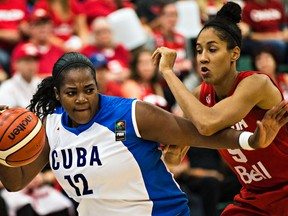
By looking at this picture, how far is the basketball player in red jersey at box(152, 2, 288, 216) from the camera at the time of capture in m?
4.03

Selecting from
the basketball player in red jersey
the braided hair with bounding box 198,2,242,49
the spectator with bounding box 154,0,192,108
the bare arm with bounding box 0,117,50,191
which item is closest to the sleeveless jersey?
the basketball player in red jersey

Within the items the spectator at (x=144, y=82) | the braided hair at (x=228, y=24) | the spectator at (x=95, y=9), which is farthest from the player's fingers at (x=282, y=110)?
the spectator at (x=95, y=9)

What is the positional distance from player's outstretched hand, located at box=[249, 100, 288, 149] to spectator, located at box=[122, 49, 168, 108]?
3849 millimetres

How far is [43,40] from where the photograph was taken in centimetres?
798

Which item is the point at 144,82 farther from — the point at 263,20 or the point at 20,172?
the point at 20,172

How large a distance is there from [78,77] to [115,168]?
0.57 meters

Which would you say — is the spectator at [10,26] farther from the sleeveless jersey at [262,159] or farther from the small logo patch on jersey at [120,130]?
the sleeveless jersey at [262,159]

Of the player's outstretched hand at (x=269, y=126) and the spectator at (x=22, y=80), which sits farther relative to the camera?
the spectator at (x=22, y=80)

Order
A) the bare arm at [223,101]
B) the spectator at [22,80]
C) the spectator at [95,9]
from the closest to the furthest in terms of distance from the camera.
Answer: the bare arm at [223,101], the spectator at [22,80], the spectator at [95,9]

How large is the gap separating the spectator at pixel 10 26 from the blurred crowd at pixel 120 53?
12 millimetres

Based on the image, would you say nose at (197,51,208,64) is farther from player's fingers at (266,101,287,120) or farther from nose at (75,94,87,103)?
nose at (75,94,87,103)

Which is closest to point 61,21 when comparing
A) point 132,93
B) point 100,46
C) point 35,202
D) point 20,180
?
point 100,46

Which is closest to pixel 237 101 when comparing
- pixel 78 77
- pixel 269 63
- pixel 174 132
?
pixel 174 132

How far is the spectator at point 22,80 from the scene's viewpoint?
7172 mm
